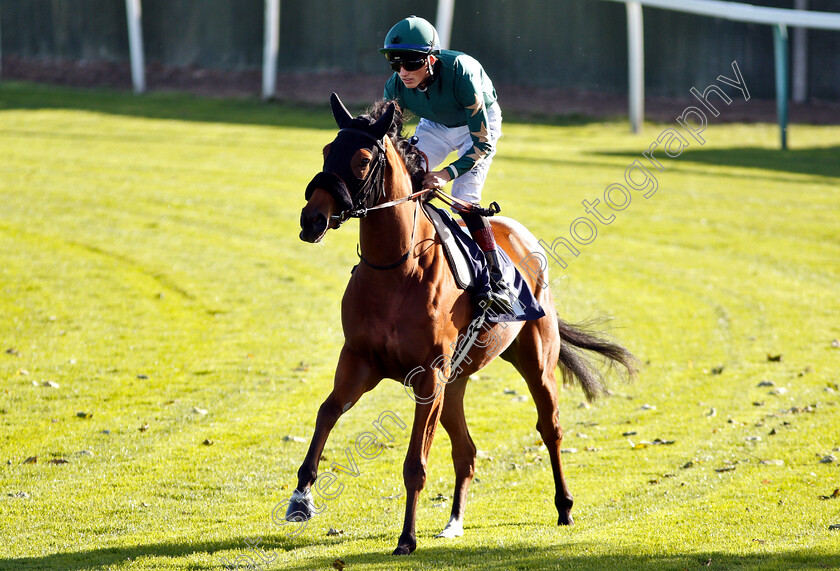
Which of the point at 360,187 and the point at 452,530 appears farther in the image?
the point at 452,530

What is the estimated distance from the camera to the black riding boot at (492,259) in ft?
20.8

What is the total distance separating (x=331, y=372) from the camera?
11031 mm

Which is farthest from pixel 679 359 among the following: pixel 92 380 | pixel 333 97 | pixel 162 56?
pixel 162 56

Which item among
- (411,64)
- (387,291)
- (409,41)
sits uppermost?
(409,41)

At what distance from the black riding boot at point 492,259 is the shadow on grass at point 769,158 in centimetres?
1656

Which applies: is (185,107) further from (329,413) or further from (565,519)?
(329,413)

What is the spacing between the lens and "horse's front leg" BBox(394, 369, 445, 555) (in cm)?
559

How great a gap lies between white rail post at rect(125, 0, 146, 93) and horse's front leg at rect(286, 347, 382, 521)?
79.6 ft

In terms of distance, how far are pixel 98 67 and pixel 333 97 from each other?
90.8 feet

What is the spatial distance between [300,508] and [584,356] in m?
3.46

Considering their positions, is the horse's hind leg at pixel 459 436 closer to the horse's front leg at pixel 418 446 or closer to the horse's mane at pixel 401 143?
the horse's front leg at pixel 418 446

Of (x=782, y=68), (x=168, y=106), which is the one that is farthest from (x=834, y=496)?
(x=168, y=106)

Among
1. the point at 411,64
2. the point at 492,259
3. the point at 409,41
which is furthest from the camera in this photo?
the point at 492,259

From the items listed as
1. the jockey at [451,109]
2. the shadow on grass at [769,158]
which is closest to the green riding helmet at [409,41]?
the jockey at [451,109]
